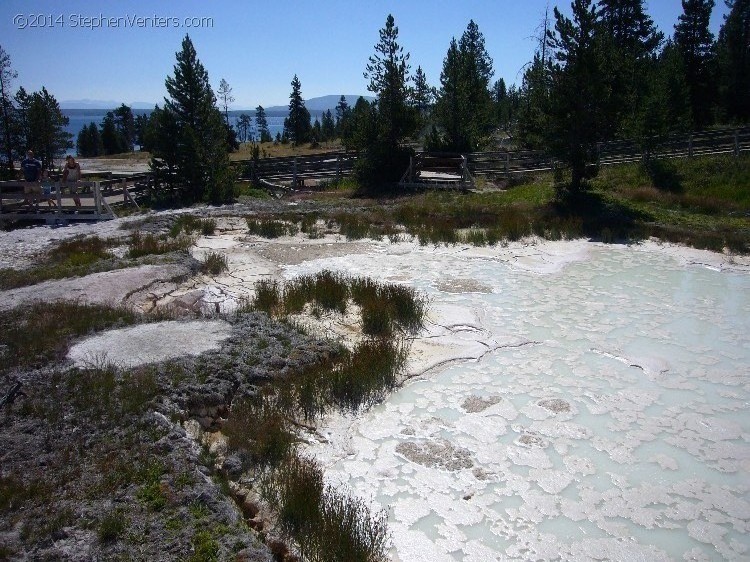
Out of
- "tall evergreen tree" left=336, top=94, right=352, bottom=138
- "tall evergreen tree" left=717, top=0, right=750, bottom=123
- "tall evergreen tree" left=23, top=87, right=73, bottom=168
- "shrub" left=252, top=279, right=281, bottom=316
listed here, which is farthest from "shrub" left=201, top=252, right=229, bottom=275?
"tall evergreen tree" left=717, top=0, right=750, bottom=123

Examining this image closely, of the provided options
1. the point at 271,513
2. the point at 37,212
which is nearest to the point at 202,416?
the point at 271,513

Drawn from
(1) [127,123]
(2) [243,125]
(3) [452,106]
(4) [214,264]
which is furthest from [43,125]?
(2) [243,125]

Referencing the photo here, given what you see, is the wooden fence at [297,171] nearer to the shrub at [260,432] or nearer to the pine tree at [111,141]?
the shrub at [260,432]

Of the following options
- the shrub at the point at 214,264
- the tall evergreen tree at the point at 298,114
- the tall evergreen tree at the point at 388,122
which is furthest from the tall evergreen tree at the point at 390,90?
the tall evergreen tree at the point at 298,114

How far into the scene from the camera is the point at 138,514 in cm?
513

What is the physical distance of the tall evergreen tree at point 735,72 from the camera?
132ft

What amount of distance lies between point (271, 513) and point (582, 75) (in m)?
19.0

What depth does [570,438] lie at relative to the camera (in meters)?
7.06

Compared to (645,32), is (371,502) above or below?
below

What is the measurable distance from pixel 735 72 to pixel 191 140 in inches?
1489

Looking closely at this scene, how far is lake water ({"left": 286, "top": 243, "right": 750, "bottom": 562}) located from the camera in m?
5.52

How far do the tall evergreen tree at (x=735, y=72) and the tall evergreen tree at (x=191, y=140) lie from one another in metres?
Answer: 34.8

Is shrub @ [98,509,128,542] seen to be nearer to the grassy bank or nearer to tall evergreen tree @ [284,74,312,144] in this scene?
the grassy bank

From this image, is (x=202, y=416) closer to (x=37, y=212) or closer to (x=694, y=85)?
(x=37, y=212)
